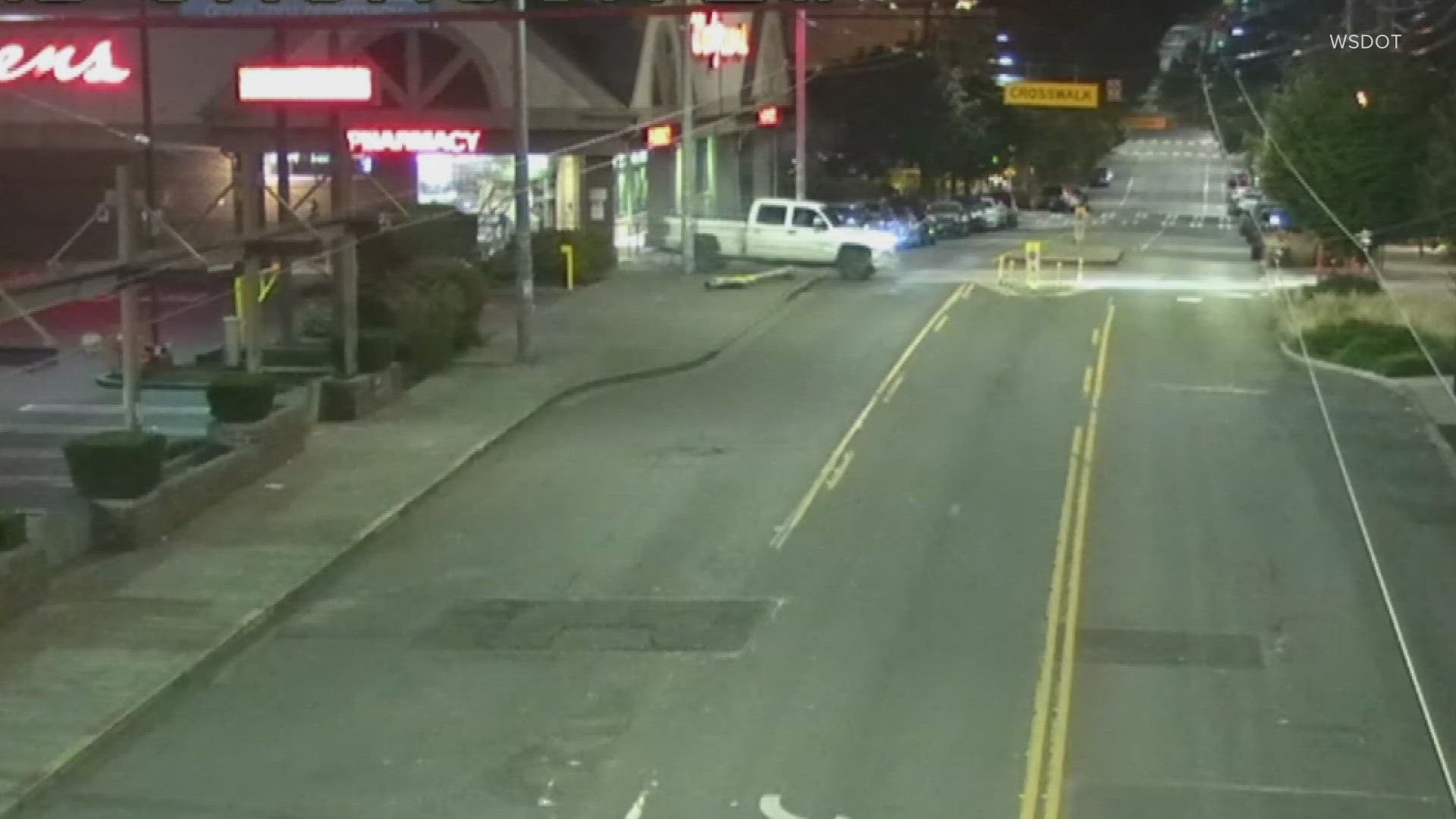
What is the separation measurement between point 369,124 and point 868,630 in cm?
3456

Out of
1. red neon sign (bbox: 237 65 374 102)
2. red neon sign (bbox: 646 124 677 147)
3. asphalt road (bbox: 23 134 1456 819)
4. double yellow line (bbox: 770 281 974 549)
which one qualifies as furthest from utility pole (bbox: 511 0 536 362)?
red neon sign (bbox: 646 124 677 147)

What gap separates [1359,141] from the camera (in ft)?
146

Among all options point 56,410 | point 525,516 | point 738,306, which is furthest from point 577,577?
point 738,306

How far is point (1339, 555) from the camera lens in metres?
21.2

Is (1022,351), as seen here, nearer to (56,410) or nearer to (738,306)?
(738,306)

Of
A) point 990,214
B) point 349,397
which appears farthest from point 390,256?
point 990,214

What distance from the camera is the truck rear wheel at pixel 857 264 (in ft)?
174

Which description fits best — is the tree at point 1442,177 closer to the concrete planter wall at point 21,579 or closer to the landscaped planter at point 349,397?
the landscaped planter at point 349,397

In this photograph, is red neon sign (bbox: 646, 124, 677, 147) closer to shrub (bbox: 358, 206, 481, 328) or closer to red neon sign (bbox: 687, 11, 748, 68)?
red neon sign (bbox: 687, 11, 748, 68)

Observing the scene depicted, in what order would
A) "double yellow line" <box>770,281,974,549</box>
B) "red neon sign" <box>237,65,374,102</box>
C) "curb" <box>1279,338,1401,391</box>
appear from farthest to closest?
"curb" <box>1279,338,1401,391</box>, "red neon sign" <box>237,65,374,102</box>, "double yellow line" <box>770,281,974,549</box>

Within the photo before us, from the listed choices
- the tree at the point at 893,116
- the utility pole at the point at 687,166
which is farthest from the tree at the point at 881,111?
the utility pole at the point at 687,166

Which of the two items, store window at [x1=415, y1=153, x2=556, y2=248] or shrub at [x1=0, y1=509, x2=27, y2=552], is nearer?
shrub at [x1=0, y1=509, x2=27, y2=552]

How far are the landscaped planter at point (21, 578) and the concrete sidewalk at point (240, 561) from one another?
14cm

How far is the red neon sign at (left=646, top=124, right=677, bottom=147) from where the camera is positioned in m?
52.8
